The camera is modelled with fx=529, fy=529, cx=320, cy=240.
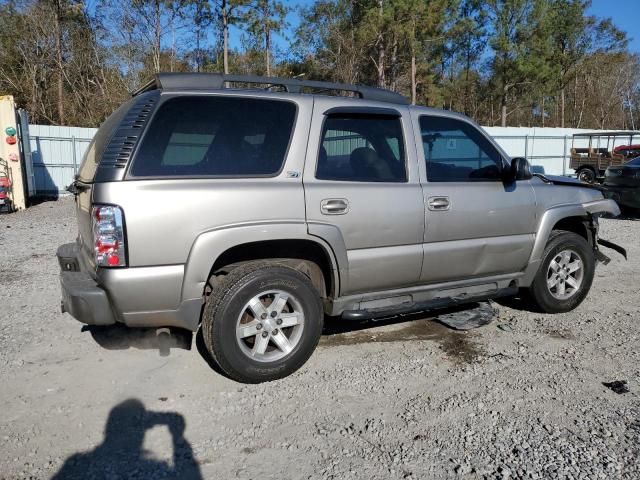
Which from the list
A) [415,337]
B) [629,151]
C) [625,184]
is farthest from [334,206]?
[629,151]

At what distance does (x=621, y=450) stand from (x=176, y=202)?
2.86m

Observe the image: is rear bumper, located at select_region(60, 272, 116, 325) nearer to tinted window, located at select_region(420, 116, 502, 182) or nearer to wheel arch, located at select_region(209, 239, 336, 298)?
wheel arch, located at select_region(209, 239, 336, 298)

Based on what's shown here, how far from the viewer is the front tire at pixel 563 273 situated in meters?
4.91

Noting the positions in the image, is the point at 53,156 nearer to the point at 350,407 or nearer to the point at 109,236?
the point at 109,236

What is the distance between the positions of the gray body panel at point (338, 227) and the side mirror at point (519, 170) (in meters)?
0.11

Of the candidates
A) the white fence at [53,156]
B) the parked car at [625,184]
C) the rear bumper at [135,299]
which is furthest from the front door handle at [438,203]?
the white fence at [53,156]

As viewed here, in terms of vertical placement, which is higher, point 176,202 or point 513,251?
point 176,202

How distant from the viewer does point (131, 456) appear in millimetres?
2834

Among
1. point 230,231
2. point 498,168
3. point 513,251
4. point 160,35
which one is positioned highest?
point 160,35

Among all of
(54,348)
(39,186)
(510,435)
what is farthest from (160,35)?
(510,435)

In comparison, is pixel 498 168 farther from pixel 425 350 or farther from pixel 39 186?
pixel 39 186

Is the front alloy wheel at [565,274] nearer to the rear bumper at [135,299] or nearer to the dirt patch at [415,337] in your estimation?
the dirt patch at [415,337]

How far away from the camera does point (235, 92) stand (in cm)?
357

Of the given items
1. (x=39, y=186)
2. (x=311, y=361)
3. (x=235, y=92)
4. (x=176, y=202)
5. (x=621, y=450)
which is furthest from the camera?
(x=39, y=186)
